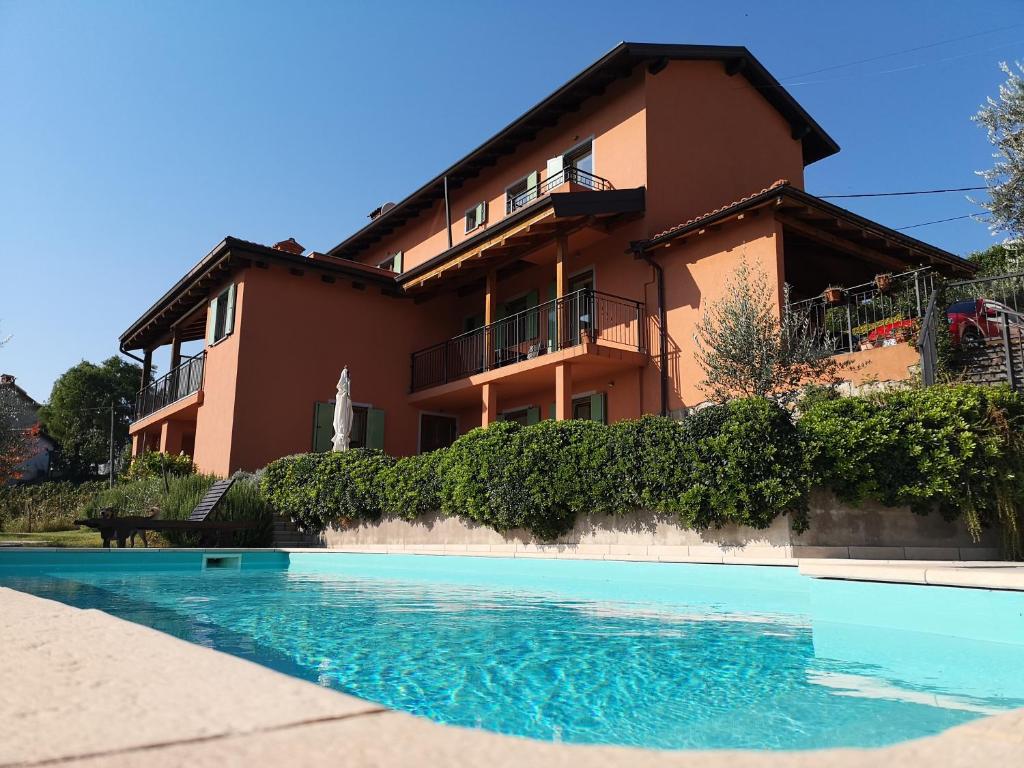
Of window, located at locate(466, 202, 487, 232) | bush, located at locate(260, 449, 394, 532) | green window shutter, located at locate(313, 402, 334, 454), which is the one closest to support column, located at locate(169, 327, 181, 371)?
green window shutter, located at locate(313, 402, 334, 454)

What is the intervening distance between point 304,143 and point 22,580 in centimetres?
955

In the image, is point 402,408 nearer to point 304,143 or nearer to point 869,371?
point 304,143

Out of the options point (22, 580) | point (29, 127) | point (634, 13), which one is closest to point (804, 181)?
point (634, 13)

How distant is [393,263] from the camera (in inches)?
881

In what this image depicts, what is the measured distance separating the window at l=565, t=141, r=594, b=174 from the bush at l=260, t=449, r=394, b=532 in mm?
7999

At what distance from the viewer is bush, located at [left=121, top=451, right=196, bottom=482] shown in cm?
1678

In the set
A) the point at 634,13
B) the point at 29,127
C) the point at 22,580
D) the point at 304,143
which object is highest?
the point at 634,13

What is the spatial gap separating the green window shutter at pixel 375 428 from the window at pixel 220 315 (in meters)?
3.92

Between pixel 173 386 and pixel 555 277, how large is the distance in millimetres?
11250

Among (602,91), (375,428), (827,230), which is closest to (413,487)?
(375,428)

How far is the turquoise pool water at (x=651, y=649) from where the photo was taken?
286 cm

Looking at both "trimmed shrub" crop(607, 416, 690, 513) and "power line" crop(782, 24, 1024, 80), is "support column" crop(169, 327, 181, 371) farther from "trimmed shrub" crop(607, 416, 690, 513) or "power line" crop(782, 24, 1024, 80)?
"power line" crop(782, 24, 1024, 80)

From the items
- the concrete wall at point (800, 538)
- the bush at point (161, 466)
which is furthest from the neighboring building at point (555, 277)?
the concrete wall at point (800, 538)

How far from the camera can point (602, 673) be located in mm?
3617
